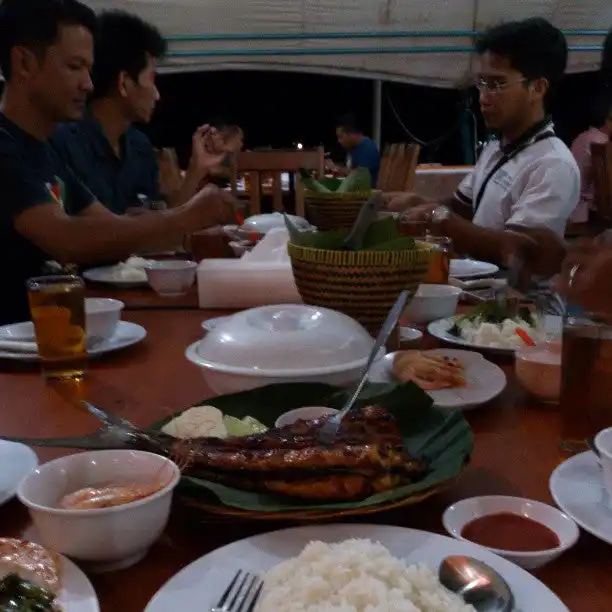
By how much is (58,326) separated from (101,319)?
0.13 metres

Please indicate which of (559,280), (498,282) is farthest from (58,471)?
(498,282)

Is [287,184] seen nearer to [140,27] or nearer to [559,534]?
[140,27]

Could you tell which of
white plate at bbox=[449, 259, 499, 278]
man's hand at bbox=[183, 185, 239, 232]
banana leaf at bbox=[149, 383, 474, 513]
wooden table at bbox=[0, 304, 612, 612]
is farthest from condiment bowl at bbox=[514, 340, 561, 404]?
man's hand at bbox=[183, 185, 239, 232]

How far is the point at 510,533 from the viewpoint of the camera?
708mm

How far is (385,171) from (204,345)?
185 inches

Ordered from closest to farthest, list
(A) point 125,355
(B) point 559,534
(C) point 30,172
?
(B) point 559,534
(A) point 125,355
(C) point 30,172

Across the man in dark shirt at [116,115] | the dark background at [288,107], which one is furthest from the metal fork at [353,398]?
the dark background at [288,107]

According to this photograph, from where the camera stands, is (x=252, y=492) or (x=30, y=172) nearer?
(x=252, y=492)

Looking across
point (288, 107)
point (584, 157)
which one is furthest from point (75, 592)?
point (288, 107)

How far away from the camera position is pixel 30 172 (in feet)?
7.70

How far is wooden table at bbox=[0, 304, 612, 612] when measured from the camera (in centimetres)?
66

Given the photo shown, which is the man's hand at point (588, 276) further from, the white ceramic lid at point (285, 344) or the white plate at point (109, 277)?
the white plate at point (109, 277)

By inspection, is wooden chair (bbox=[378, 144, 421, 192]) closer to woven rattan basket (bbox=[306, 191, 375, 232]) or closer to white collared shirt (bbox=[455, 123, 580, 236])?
white collared shirt (bbox=[455, 123, 580, 236])

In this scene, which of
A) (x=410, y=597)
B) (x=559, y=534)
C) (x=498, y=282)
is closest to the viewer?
(x=410, y=597)
